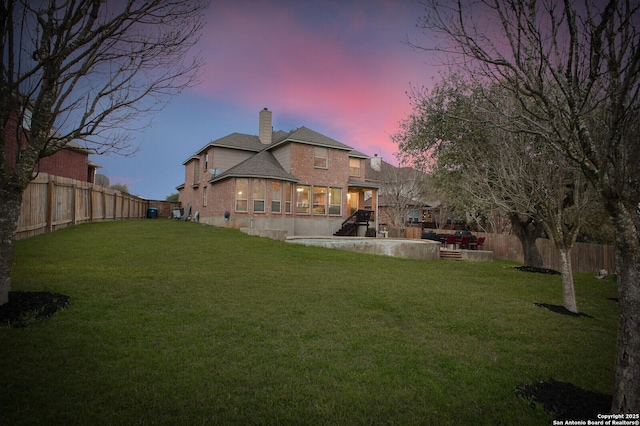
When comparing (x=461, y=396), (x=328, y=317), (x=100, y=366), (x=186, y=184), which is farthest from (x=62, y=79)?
(x=186, y=184)

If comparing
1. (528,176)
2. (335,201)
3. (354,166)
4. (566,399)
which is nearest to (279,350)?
(566,399)

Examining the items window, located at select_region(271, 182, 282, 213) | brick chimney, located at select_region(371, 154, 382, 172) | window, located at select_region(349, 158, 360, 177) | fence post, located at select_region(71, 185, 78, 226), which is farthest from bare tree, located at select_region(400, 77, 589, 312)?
brick chimney, located at select_region(371, 154, 382, 172)

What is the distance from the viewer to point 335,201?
2433 cm

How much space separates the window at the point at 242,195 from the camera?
852 inches

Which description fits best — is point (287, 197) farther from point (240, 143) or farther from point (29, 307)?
point (29, 307)

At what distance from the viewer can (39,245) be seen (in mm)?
10898

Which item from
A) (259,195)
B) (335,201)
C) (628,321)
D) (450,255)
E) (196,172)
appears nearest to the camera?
(628,321)

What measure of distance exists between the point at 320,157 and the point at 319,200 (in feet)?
10.2

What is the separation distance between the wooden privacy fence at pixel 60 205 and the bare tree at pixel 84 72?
8.52 metres

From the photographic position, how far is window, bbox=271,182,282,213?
72.5ft

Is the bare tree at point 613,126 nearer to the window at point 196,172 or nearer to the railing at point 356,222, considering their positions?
the railing at point 356,222

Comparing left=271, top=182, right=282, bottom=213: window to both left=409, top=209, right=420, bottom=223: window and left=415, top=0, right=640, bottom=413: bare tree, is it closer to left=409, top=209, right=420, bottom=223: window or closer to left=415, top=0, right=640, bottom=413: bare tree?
left=415, top=0, right=640, bottom=413: bare tree

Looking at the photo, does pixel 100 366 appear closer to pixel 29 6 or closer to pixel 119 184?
pixel 29 6

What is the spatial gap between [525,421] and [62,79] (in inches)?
312
